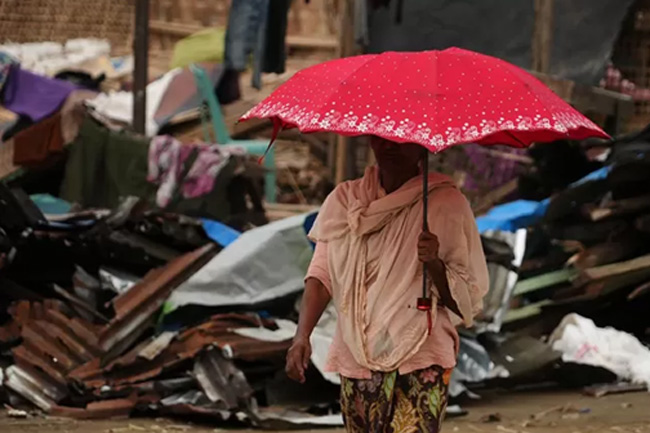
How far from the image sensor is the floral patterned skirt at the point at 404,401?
425 cm

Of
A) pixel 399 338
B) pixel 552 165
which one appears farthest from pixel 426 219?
pixel 552 165

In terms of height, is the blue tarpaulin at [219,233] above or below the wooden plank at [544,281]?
above

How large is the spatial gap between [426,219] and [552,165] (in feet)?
23.7

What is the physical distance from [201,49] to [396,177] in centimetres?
1400

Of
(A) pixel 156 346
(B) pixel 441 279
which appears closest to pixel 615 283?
(A) pixel 156 346

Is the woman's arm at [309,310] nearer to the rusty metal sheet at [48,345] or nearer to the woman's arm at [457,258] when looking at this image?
the woman's arm at [457,258]

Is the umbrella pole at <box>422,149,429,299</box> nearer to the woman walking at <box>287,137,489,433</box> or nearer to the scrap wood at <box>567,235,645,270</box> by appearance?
the woman walking at <box>287,137,489,433</box>

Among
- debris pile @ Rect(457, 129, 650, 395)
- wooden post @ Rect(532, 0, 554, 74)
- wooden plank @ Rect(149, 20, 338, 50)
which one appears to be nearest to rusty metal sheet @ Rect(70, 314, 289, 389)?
debris pile @ Rect(457, 129, 650, 395)

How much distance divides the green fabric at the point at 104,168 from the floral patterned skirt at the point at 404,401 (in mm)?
6969

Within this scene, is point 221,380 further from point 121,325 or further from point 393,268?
point 393,268

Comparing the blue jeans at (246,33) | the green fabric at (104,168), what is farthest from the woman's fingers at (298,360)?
the blue jeans at (246,33)

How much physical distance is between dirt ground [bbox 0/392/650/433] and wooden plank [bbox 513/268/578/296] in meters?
1.35

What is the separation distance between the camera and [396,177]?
4371 millimetres

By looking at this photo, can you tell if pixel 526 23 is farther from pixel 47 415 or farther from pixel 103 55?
pixel 103 55
